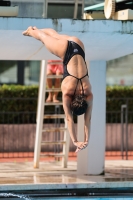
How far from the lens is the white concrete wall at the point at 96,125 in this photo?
45.9ft

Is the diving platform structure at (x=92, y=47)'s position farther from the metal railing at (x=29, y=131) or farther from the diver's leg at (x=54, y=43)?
the metal railing at (x=29, y=131)

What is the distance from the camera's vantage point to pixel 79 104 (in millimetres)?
10383

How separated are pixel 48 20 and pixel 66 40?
1.28 meters

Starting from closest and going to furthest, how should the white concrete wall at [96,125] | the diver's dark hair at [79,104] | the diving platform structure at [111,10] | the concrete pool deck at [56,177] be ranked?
the diver's dark hair at [79,104]
the concrete pool deck at [56,177]
the diving platform structure at [111,10]
the white concrete wall at [96,125]

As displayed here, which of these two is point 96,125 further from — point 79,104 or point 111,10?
point 79,104

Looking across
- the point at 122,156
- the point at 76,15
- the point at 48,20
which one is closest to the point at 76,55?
the point at 48,20

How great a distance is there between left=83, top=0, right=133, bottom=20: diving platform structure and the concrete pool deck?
3.13 metres

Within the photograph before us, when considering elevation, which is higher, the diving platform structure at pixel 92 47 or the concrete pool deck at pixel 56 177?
the diving platform structure at pixel 92 47

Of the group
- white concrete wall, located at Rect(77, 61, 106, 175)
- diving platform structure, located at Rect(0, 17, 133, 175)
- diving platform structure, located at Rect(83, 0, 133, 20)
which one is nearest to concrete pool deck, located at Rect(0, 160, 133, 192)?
white concrete wall, located at Rect(77, 61, 106, 175)

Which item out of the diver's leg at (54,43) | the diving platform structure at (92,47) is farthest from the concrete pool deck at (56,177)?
the diver's leg at (54,43)

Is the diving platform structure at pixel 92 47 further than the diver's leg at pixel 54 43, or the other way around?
the diving platform structure at pixel 92 47

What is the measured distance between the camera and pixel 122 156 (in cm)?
1894

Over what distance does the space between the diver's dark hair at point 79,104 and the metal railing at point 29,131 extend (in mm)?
9111

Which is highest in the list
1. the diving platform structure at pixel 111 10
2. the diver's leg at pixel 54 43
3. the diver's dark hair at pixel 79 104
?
the diving platform structure at pixel 111 10
